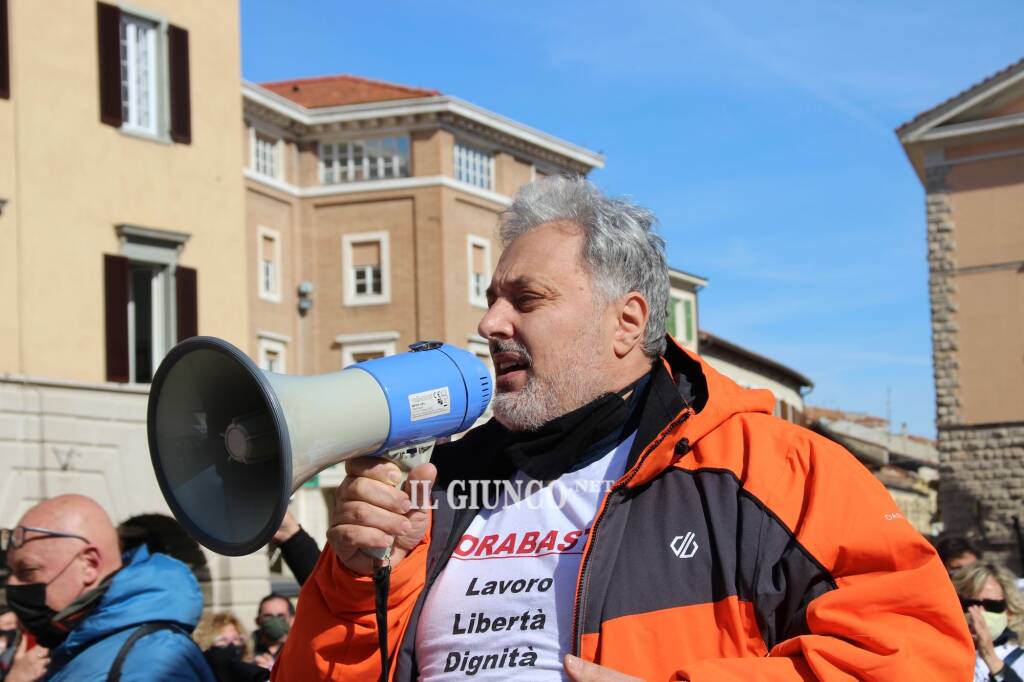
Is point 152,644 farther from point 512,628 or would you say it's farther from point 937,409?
point 937,409

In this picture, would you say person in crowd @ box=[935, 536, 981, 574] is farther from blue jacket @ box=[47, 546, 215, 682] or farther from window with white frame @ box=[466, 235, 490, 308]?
window with white frame @ box=[466, 235, 490, 308]

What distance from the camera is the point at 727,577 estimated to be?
2934 mm

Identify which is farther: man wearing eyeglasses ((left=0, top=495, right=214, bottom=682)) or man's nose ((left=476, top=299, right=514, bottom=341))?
man wearing eyeglasses ((left=0, top=495, right=214, bottom=682))

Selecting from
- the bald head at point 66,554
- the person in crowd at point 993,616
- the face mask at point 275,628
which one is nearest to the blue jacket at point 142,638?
the bald head at point 66,554

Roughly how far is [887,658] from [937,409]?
3009 cm

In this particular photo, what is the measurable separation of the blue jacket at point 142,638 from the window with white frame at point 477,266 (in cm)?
3674

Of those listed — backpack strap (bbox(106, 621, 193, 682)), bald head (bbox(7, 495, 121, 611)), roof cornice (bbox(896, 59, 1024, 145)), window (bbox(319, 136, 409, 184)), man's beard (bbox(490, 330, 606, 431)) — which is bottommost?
backpack strap (bbox(106, 621, 193, 682))

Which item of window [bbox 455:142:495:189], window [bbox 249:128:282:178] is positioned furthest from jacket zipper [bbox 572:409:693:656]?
window [bbox 455:142:495:189]

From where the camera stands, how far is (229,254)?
2170cm

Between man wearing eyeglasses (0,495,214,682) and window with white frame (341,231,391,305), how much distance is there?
36538 mm

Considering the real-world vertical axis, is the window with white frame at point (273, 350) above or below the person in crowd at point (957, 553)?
above

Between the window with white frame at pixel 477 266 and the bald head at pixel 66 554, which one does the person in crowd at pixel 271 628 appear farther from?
the window with white frame at pixel 477 266

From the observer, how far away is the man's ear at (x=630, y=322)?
11.7ft

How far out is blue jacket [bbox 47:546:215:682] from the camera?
4410 mm
